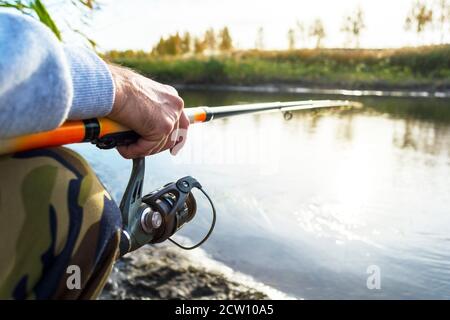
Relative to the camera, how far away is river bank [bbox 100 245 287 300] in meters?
2.58

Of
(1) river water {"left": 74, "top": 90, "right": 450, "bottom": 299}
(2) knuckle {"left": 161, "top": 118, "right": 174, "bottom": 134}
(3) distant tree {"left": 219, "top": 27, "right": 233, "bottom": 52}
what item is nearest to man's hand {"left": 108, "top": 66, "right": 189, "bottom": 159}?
(2) knuckle {"left": 161, "top": 118, "right": 174, "bottom": 134}

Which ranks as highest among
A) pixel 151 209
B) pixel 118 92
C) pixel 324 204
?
pixel 118 92

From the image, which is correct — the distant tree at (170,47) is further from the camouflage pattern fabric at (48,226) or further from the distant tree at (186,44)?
the camouflage pattern fabric at (48,226)

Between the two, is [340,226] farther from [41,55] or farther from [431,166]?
[41,55]

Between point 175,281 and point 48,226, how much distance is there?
2.25m

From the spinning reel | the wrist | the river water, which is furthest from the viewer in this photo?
the river water

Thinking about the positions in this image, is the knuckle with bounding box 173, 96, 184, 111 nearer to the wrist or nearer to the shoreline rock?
the wrist

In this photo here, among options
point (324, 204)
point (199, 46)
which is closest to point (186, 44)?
point (199, 46)

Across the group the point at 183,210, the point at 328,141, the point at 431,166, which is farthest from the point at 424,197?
the point at 183,210

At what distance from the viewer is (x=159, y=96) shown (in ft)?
2.35

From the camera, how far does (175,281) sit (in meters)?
2.70

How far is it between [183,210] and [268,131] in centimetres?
675

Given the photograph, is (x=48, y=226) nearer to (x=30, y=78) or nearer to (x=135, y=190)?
(x=30, y=78)

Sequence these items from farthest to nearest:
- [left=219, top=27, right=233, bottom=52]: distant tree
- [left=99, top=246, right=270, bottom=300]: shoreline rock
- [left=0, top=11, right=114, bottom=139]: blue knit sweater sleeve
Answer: [left=219, top=27, right=233, bottom=52]: distant tree → [left=99, top=246, right=270, bottom=300]: shoreline rock → [left=0, top=11, right=114, bottom=139]: blue knit sweater sleeve
